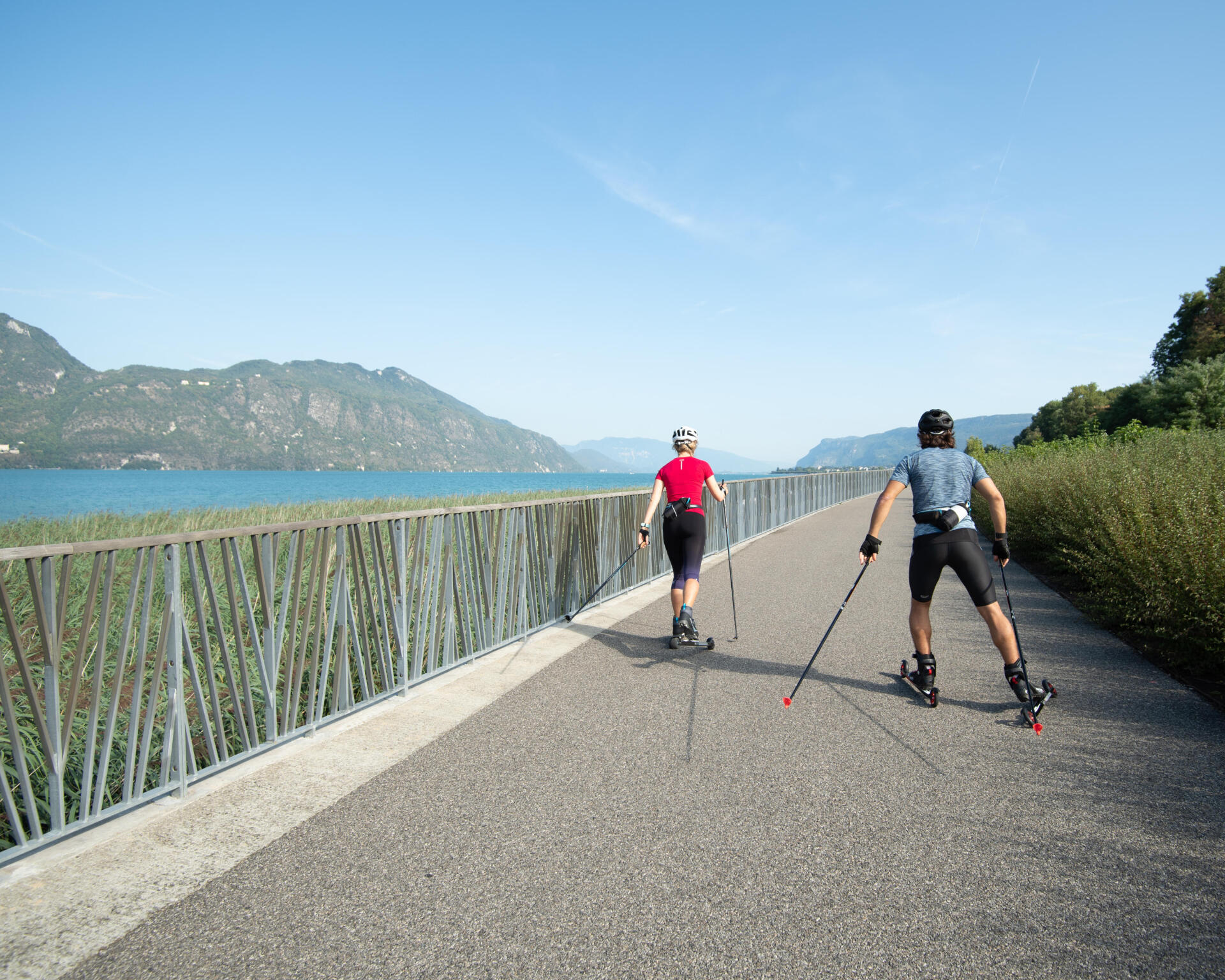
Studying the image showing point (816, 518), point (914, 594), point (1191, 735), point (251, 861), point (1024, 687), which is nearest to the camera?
point (251, 861)

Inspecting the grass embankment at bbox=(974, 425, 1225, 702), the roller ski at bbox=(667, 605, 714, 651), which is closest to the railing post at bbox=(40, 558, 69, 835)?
the roller ski at bbox=(667, 605, 714, 651)

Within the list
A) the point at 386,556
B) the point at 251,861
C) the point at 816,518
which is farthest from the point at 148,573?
the point at 816,518

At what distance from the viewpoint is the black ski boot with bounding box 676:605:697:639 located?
22.0ft

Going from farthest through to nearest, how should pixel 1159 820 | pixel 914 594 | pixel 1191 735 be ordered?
pixel 914 594 → pixel 1191 735 → pixel 1159 820

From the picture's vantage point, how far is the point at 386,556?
5.38 metres

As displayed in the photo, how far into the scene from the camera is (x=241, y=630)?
5016 millimetres

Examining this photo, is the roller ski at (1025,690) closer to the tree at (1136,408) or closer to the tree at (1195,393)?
the tree at (1136,408)

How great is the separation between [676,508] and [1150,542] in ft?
14.3

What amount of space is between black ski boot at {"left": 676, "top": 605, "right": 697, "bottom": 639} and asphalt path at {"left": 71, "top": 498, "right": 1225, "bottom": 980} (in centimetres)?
116

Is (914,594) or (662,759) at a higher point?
(914,594)

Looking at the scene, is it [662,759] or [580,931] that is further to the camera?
[662,759]

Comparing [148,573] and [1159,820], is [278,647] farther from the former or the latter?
[1159,820]

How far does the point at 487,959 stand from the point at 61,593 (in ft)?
7.30

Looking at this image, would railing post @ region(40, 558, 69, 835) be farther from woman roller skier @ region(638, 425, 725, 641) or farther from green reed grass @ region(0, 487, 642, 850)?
woman roller skier @ region(638, 425, 725, 641)
